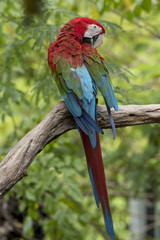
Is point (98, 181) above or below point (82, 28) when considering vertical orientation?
below

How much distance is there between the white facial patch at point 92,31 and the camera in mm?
1290

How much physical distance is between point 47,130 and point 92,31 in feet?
1.59

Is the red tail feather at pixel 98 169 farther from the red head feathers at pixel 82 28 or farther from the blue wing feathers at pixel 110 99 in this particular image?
the red head feathers at pixel 82 28

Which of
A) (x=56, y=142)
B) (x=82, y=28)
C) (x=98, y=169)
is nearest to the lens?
(x=98, y=169)

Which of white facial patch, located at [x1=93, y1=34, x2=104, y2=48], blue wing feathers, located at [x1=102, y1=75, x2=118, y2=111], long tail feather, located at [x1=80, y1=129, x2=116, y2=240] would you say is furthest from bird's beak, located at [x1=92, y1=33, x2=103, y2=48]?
long tail feather, located at [x1=80, y1=129, x2=116, y2=240]

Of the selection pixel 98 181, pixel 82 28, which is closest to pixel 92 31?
pixel 82 28

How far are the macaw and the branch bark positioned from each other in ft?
0.22

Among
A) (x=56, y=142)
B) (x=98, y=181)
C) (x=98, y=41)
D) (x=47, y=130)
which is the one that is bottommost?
(x=56, y=142)

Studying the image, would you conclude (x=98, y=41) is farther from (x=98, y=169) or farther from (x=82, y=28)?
(x=98, y=169)

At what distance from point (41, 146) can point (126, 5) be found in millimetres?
1228

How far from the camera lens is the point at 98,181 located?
1076mm

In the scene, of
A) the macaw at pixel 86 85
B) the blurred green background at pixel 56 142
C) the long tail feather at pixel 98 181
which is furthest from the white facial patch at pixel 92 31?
the long tail feather at pixel 98 181

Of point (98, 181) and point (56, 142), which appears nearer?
point (98, 181)

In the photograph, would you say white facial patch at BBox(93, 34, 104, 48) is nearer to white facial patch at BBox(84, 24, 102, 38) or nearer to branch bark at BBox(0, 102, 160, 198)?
white facial patch at BBox(84, 24, 102, 38)
